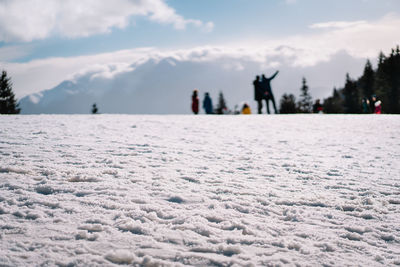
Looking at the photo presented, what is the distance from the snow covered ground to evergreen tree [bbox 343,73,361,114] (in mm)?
70253

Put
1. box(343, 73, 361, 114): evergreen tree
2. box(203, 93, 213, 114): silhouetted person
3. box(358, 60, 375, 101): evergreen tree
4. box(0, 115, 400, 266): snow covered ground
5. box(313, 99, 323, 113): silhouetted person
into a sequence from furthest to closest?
1. box(343, 73, 361, 114): evergreen tree
2. box(358, 60, 375, 101): evergreen tree
3. box(313, 99, 323, 113): silhouetted person
4. box(203, 93, 213, 114): silhouetted person
5. box(0, 115, 400, 266): snow covered ground

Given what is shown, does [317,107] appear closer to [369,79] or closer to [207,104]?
[207,104]

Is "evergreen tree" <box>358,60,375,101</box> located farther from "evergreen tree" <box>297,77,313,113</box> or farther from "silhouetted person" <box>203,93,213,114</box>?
"silhouetted person" <box>203,93,213,114</box>

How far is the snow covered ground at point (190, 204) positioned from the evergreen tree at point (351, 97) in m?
70.3

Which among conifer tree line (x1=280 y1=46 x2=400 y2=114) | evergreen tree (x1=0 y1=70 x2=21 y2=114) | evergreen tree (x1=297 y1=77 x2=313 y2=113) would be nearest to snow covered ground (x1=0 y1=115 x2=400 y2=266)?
conifer tree line (x1=280 y1=46 x2=400 y2=114)

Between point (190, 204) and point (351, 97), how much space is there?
260 feet

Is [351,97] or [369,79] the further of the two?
[351,97]

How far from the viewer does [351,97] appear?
238 ft

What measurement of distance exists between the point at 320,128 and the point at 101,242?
1077cm

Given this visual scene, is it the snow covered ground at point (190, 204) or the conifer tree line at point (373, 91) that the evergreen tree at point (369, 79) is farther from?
the snow covered ground at point (190, 204)

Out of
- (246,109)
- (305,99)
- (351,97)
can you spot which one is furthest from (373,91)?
(246,109)

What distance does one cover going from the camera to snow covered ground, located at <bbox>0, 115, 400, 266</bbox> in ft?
8.71

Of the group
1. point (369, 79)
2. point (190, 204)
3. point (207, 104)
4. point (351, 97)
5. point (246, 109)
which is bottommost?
point (190, 204)

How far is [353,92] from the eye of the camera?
72188 mm
